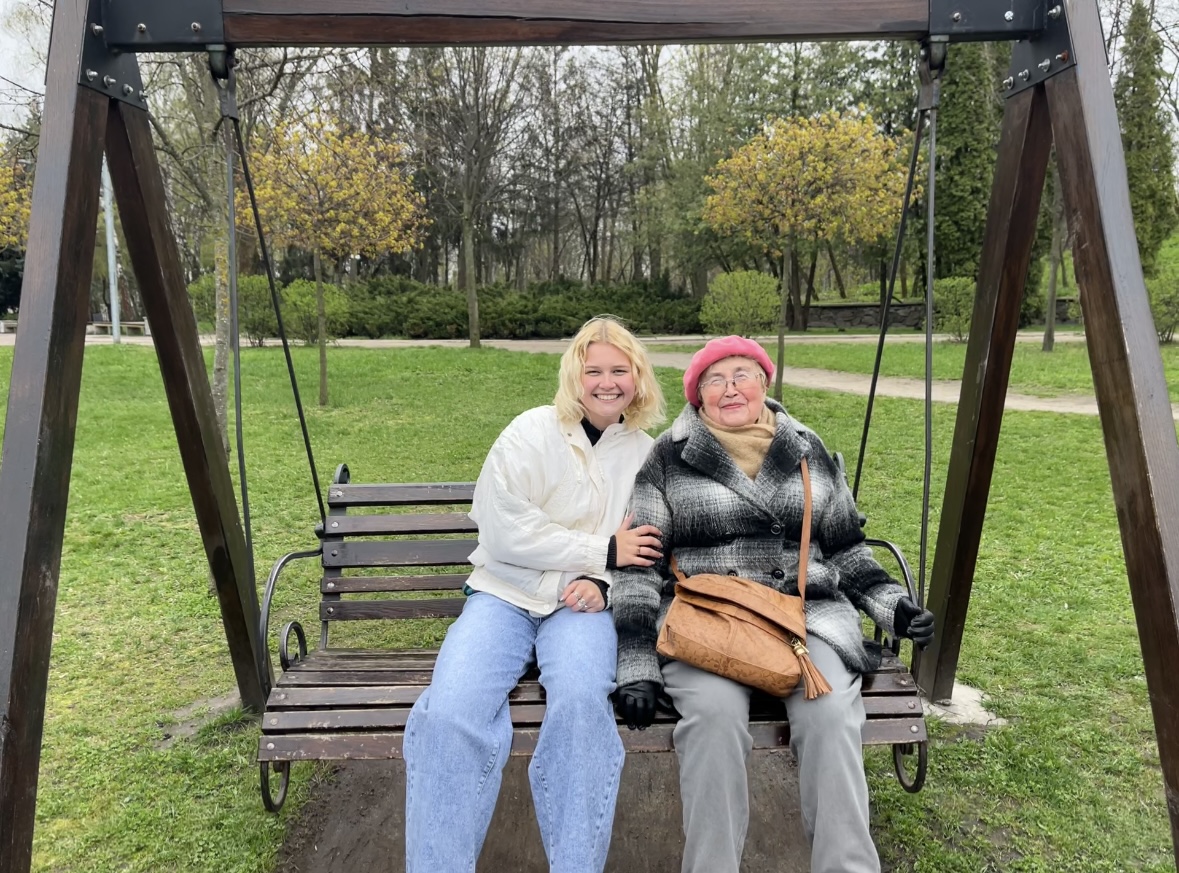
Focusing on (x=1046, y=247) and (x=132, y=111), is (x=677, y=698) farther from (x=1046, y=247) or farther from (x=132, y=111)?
(x=1046, y=247)

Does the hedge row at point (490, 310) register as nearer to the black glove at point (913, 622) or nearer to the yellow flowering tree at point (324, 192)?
the yellow flowering tree at point (324, 192)

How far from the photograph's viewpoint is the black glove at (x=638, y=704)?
2160 mm

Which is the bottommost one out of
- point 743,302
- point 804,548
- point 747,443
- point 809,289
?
point 804,548

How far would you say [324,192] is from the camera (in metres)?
10.3

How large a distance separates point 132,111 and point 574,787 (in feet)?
6.74

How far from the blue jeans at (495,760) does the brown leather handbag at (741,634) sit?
23cm

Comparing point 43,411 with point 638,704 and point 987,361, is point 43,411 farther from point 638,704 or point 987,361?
point 987,361

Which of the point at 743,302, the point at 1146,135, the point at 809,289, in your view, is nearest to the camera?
the point at 743,302

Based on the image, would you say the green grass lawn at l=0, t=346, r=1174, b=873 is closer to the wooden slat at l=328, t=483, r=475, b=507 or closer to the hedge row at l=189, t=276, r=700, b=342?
the wooden slat at l=328, t=483, r=475, b=507

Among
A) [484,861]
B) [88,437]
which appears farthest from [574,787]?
[88,437]

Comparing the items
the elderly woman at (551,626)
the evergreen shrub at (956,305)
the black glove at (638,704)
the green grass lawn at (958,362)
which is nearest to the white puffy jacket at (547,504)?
the elderly woman at (551,626)

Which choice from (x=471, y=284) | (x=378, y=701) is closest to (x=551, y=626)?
(x=378, y=701)

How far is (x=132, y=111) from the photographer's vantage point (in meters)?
2.32

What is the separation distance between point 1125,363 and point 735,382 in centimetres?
97
